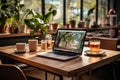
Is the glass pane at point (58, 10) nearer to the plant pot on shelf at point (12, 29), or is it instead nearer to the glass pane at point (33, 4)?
the glass pane at point (33, 4)

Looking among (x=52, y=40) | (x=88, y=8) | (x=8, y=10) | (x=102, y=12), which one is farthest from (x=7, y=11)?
(x=102, y=12)

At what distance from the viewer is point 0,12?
A: 3455 mm

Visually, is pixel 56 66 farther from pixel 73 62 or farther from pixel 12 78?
pixel 12 78

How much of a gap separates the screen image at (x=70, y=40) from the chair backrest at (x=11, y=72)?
62 cm

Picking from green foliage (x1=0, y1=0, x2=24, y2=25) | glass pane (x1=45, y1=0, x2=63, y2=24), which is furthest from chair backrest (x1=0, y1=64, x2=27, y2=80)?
glass pane (x1=45, y1=0, x2=63, y2=24)

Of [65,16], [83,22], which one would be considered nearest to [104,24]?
[83,22]

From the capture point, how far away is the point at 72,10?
5.25 m

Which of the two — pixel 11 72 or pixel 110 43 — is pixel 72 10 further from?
pixel 11 72

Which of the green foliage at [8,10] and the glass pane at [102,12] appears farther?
the glass pane at [102,12]

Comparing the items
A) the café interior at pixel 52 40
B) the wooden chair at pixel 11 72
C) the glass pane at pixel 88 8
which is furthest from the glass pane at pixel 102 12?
the wooden chair at pixel 11 72

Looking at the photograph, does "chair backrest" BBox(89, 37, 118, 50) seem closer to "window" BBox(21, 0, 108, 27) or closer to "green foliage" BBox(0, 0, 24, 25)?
"green foliage" BBox(0, 0, 24, 25)

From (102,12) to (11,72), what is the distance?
548 cm

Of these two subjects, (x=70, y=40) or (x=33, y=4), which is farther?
(x=33, y=4)

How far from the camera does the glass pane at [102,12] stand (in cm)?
632
